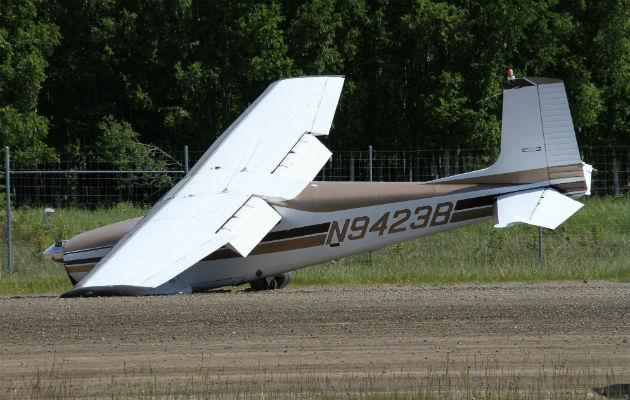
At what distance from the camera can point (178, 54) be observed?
36.5 meters

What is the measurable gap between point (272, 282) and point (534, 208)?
477 centimetres

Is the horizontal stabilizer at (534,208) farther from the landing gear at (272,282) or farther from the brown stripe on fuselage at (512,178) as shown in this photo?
the landing gear at (272,282)

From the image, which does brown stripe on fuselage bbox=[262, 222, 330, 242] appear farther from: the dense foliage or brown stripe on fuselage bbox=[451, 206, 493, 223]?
the dense foliage

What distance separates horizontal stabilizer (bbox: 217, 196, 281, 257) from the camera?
11.7 metres

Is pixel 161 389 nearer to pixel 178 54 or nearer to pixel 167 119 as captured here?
pixel 167 119

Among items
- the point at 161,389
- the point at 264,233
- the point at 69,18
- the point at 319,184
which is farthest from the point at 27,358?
the point at 69,18

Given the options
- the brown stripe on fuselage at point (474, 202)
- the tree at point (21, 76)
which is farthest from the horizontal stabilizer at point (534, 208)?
the tree at point (21, 76)

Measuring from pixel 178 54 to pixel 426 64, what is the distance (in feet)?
37.6

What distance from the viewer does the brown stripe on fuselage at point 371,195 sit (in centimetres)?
1309

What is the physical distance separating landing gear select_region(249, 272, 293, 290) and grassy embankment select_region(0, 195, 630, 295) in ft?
3.15

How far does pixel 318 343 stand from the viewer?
9.09 meters

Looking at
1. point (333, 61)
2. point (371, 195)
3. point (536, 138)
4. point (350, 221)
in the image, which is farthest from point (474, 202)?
point (333, 61)

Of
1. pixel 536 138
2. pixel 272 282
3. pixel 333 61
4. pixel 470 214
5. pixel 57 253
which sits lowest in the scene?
pixel 272 282

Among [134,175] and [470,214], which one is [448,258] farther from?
[134,175]
